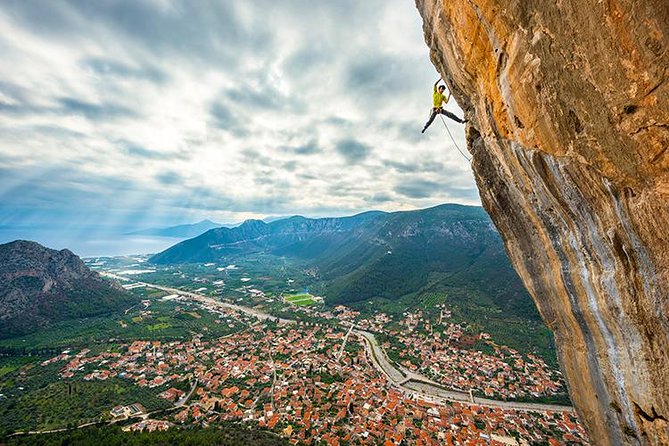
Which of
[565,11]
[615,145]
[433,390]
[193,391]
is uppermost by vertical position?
[565,11]

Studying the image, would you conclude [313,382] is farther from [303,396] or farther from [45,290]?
[45,290]

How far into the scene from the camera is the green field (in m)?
93.0

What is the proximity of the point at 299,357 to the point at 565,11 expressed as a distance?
52.0 metres

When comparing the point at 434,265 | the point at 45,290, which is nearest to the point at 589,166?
the point at 434,265

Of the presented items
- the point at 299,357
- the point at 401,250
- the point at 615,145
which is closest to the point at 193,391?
the point at 299,357

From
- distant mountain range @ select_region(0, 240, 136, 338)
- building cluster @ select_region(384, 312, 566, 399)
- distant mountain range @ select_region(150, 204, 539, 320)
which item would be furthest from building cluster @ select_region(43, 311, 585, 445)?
distant mountain range @ select_region(150, 204, 539, 320)

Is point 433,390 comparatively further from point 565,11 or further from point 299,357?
point 565,11

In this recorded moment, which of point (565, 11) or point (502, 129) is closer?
point (565, 11)

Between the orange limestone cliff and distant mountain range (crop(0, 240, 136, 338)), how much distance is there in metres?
96.5

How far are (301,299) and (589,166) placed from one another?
97.9 m

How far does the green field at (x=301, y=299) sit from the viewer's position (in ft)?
305

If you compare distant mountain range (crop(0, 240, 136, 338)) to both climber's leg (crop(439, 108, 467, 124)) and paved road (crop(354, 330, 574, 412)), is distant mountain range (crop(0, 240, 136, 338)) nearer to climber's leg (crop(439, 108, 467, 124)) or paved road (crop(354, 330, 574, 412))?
paved road (crop(354, 330, 574, 412))

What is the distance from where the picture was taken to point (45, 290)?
77.6 m

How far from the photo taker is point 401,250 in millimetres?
116562
